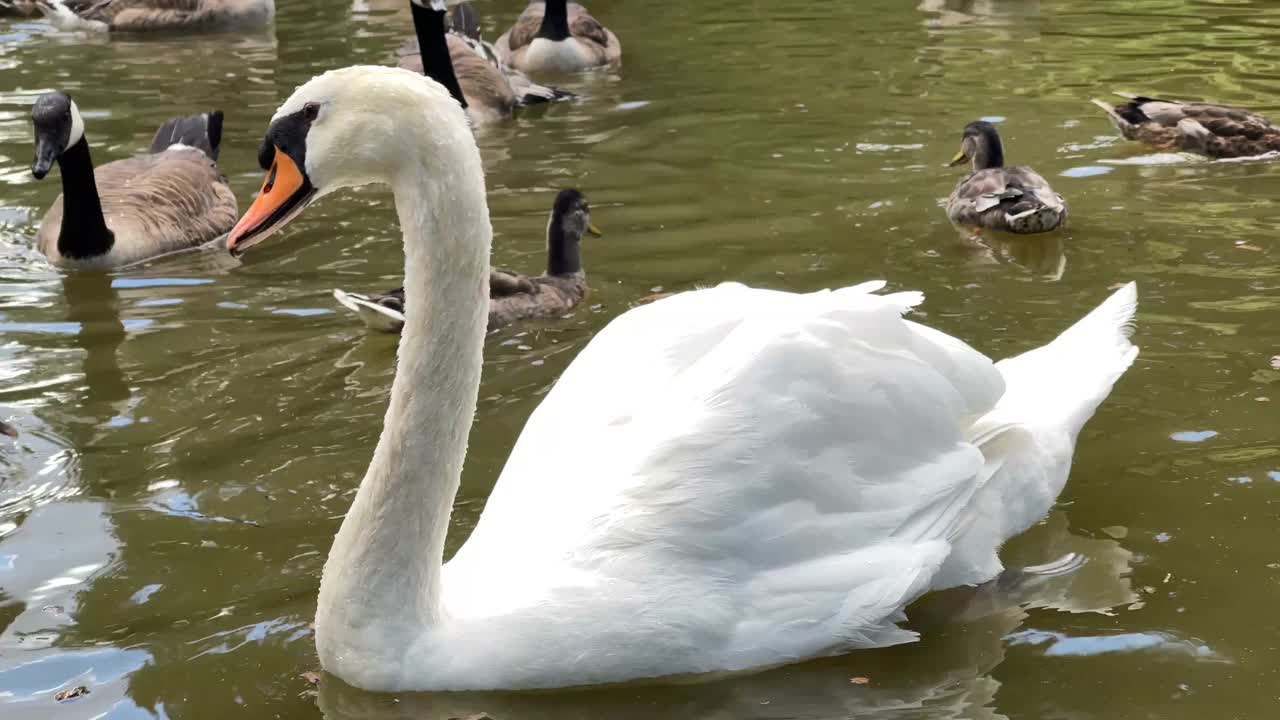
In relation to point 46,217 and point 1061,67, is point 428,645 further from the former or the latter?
point 1061,67

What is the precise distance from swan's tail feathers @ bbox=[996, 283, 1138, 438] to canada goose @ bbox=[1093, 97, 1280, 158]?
5.06 m

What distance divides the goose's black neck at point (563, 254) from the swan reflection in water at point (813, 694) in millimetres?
4006

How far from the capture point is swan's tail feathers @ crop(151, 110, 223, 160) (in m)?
11.2

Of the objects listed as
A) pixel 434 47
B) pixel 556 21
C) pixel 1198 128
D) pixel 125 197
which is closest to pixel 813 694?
pixel 125 197

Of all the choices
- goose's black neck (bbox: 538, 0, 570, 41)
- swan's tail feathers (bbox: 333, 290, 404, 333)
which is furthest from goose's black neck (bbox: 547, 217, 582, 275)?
goose's black neck (bbox: 538, 0, 570, 41)

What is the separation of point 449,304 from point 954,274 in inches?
187

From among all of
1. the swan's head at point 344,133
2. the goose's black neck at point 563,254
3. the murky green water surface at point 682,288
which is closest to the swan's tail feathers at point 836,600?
the murky green water surface at point 682,288

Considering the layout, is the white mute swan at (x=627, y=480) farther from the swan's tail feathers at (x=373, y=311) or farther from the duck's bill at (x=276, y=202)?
the swan's tail feathers at (x=373, y=311)

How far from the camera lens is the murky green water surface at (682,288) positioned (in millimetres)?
4676

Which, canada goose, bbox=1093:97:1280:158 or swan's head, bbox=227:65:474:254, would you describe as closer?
swan's head, bbox=227:65:474:254

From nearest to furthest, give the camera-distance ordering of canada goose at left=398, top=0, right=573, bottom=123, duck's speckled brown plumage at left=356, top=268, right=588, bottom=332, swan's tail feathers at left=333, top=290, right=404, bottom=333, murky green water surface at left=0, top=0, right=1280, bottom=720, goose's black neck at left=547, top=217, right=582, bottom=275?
murky green water surface at left=0, top=0, right=1280, bottom=720
swan's tail feathers at left=333, top=290, right=404, bottom=333
duck's speckled brown plumage at left=356, top=268, right=588, bottom=332
goose's black neck at left=547, top=217, right=582, bottom=275
canada goose at left=398, top=0, right=573, bottom=123

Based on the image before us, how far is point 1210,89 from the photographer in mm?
13188

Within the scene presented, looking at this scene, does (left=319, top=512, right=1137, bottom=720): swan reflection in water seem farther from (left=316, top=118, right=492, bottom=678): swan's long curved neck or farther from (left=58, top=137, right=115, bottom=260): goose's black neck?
(left=58, top=137, right=115, bottom=260): goose's black neck

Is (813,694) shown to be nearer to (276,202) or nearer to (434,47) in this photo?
(276,202)
